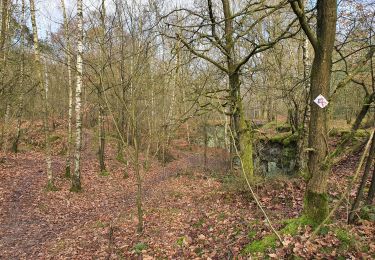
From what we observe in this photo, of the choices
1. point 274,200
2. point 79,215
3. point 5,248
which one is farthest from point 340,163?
point 5,248

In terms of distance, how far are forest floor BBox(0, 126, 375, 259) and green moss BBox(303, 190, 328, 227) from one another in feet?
0.63

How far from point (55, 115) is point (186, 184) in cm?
1628

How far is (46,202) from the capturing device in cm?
934

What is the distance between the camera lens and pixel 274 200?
686 centimetres

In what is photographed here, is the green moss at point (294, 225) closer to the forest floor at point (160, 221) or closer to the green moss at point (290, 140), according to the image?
the forest floor at point (160, 221)

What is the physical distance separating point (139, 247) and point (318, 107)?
13.8ft

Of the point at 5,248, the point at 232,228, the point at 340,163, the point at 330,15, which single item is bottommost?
the point at 5,248

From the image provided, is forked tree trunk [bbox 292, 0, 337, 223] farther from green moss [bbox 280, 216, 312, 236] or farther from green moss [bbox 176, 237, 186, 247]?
green moss [bbox 176, 237, 186, 247]

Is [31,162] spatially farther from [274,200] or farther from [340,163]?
[340,163]

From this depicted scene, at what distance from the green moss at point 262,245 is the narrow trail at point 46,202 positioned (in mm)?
4505

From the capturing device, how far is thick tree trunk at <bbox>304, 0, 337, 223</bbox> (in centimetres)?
367

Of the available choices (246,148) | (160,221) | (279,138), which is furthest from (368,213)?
(279,138)

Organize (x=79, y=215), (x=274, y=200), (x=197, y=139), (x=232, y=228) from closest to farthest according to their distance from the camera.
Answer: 1. (x=232, y=228)
2. (x=274, y=200)
3. (x=79, y=215)
4. (x=197, y=139)

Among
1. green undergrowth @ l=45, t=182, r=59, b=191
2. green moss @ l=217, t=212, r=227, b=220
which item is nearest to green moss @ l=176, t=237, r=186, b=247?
green moss @ l=217, t=212, r=227, b=220
